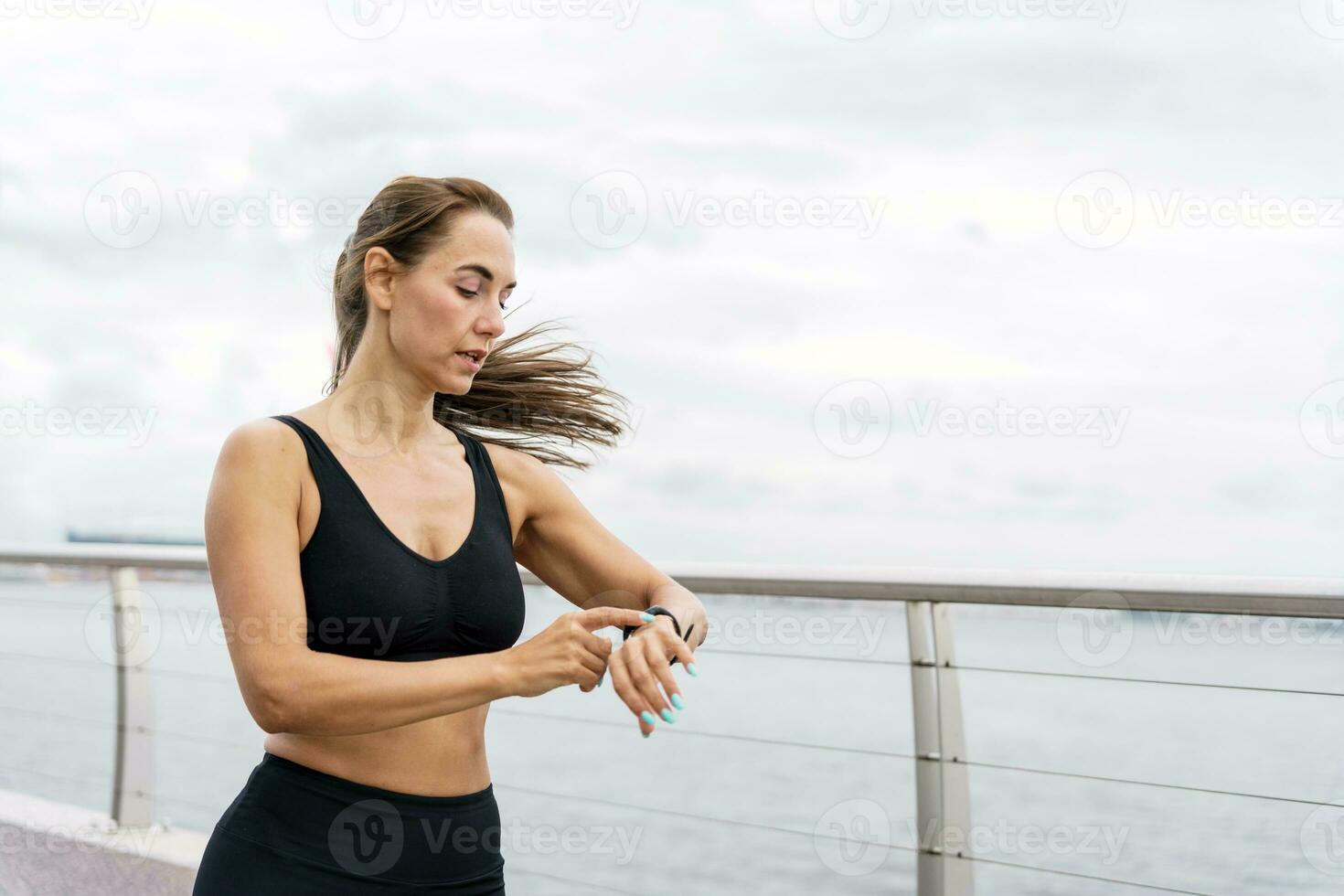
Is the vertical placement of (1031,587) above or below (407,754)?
above

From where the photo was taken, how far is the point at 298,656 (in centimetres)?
127

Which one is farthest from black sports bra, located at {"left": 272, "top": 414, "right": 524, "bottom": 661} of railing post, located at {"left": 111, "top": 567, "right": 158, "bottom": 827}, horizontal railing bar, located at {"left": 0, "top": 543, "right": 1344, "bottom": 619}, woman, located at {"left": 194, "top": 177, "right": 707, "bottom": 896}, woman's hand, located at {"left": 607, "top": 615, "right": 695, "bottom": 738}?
railing post, located at {"left": 111, "top": 567, "right": 158, "bottom": 827}

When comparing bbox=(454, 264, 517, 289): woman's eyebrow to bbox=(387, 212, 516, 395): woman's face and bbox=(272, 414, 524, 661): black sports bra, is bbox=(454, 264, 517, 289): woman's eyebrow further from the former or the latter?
bbox=(272, 414, 524, 661): black sports bra

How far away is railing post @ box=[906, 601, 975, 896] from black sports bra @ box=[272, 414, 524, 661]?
911mm

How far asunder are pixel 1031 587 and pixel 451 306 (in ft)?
3.52

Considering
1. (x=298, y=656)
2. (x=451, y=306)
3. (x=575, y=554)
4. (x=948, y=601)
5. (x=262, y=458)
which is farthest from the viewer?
(x=948, y=601)

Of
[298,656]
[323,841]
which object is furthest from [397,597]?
[323,841]

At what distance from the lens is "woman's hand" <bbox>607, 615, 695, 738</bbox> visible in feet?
4.26

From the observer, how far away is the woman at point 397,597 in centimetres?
130

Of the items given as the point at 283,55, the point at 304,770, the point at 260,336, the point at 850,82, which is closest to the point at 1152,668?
the point at 850,82

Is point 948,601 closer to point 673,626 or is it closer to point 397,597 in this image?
point 673,626

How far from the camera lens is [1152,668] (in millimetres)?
30594

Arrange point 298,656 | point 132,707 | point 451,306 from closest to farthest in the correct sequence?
point 298,656 < point 451,306 < point 132,707

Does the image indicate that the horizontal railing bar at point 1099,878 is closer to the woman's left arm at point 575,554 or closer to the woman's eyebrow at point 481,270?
the woman's left arm at point 575,554
